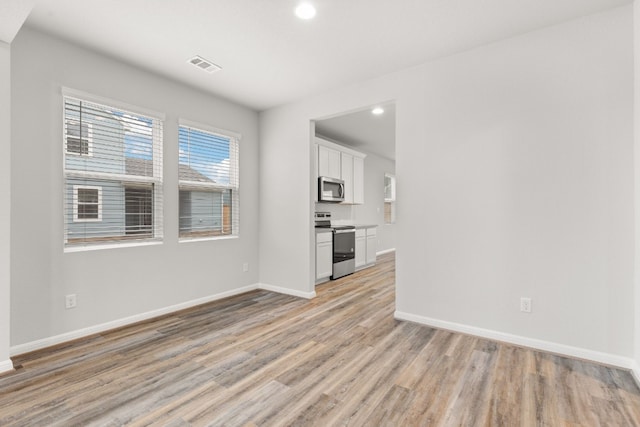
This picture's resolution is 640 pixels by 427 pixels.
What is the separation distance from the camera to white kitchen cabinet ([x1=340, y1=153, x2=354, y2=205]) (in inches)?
236

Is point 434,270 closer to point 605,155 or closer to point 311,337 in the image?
point 311,337

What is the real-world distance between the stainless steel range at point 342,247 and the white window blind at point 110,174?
2778 millimetres

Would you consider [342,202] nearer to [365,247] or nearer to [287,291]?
[365,247]

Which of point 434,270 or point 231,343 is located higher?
point 434,270

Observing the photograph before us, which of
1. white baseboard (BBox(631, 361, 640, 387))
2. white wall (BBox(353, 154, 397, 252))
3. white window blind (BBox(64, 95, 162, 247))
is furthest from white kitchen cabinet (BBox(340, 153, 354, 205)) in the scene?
white baseboard (BBox(631, 361, 640, 387))

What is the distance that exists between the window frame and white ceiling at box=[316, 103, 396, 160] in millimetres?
2027

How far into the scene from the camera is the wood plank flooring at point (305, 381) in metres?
1.75

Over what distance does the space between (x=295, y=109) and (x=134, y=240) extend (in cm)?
255

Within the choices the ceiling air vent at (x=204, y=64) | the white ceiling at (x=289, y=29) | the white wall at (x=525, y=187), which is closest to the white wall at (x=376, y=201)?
the white wall at (x=525, y=187)

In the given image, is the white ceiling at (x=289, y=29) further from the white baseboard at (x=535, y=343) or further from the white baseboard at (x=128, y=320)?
the white baseboard at (x=535, y=343)

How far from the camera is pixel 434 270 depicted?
3.10 metres

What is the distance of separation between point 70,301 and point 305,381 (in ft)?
7.37

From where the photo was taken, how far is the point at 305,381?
83.1 inches

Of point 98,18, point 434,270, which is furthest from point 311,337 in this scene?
point 98,18
